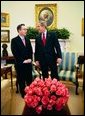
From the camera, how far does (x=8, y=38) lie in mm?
7520

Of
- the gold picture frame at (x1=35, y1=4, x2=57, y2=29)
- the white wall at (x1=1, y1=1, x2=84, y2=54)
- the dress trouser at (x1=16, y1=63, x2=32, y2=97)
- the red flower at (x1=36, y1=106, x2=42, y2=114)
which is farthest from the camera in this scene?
the gold picture frame at (x1=35, y1=4, x2=57, y2=29)

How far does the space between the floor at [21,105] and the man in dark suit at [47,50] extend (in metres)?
0.65

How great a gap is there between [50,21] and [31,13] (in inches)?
25.0

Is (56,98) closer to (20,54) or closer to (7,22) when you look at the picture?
(20,54)

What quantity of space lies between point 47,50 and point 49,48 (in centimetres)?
5

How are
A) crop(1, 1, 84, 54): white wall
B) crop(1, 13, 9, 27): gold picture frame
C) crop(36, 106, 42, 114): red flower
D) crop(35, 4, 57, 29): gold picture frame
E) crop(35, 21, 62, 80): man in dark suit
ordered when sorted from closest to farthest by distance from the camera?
1. crop(36, 106, 42, 114): red flower
2. crop(35, 21, 62, 80): man in dark suit
3. crop(1, 1, 84, 54): white wall
4. crop(35, 4, 57, 29): gold picture frame
5. crop(1, 13, 9, 27): gold picture frame

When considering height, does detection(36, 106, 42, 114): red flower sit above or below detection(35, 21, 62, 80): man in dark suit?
below

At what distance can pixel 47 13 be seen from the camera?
7406mm

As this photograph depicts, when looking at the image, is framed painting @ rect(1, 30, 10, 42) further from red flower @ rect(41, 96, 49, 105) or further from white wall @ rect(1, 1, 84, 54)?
red flower @ rect(41, 96, 49, 105)

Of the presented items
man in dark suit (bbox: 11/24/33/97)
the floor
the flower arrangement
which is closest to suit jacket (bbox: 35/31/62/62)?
man in dark suit (bbox: 11/24/33/97)

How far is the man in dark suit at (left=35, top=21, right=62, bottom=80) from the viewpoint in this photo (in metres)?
4.18

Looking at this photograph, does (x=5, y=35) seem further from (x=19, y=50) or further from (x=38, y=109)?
(x=38, y=109)

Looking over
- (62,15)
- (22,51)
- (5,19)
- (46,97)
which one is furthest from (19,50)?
(5,19)

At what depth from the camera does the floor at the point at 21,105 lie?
368 centimetres
